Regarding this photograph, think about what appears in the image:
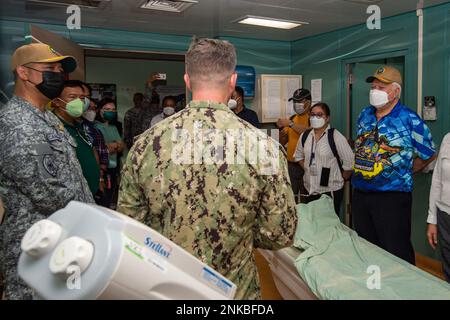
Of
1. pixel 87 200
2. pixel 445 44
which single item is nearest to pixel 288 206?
pixel 87 200

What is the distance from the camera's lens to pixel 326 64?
4641mm

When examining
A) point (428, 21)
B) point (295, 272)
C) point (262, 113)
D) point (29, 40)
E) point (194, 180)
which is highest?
point (428, 21)

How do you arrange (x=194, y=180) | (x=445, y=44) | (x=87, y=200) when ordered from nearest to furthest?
(x=194, y=180)
(x=87, y=200)
(x=445, y=44)

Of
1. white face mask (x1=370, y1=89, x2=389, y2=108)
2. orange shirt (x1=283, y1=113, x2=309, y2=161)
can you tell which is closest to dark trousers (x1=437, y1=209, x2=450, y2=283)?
white face mask (x1=370, y1=89, x2=389, y2=108)

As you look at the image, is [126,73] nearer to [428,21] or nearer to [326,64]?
[326,64]

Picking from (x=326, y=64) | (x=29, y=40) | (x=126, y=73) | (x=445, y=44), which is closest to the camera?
(x=29, y=40)

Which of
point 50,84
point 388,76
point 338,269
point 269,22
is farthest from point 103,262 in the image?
point 269,22

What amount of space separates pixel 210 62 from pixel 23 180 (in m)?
0.90

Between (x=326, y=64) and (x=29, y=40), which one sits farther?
(x=326, y=64)

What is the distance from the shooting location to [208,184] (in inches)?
47.6

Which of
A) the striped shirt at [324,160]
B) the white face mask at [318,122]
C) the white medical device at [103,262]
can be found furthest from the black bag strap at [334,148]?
the white medical device at [103,262]

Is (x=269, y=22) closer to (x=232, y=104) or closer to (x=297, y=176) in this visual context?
(x=232, y=104)

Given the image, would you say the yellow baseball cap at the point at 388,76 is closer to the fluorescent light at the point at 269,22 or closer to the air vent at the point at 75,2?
the fluorescent light at the point at 269,22

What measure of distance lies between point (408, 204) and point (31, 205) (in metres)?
2.32
